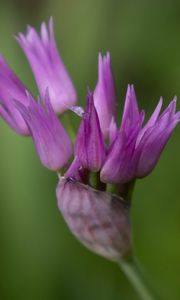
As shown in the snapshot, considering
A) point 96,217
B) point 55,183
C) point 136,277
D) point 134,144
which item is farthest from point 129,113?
point 55,183

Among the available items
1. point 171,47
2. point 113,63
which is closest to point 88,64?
point 113,63

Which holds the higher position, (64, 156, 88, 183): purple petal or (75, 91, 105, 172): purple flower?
(75, 91, 105, 172): purple flower

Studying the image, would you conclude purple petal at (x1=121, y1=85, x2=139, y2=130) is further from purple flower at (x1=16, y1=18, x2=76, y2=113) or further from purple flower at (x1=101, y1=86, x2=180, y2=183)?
purple flower at (x1=16, y1=18, x2=76, y2=113)

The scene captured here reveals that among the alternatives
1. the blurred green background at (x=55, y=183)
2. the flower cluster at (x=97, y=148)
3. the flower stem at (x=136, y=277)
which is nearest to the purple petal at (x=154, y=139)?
the flower cluster at (x=97, y=148)

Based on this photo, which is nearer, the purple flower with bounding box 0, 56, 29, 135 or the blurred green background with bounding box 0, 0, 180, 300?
→ the purple flower with bounding box 0, 56, 29, 135

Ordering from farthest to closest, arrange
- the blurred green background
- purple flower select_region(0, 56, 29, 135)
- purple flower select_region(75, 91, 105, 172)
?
1. the blurred green background
2. purple flower select_region(0, 56, 29, 135)
3. purple flower select_region(75, 91, 105, 172)

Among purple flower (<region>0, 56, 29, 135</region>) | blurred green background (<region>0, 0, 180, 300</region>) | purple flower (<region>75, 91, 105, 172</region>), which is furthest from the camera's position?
blurred green background (<region>0, 0, 180, 300</region>)

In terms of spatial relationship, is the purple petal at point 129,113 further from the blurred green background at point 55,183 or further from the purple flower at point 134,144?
the blurred green background at point 55,183

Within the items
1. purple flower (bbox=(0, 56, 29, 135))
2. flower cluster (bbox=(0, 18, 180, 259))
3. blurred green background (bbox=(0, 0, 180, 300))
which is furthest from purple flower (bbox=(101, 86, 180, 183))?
blurred green background (bbox=(0, 0, 180, 300))

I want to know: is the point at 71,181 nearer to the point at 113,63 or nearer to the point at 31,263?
the point at 31,263
